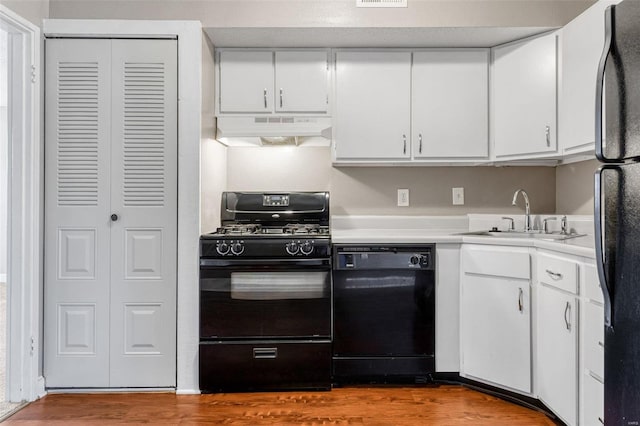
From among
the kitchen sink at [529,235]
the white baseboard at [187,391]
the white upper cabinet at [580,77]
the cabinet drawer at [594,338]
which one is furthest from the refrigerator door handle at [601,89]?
the white baseboard at [187,391]

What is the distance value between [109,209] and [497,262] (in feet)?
7.16

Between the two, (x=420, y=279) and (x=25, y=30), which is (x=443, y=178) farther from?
(x=25, y=30)

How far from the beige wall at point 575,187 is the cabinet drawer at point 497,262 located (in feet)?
2.35

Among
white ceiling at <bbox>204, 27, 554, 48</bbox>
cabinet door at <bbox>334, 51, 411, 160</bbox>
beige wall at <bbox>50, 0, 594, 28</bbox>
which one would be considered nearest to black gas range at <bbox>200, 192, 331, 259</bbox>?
cabinet door at <bbox>334, 51, 411, 160</bbox>

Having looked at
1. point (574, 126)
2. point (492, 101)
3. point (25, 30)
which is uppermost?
point (25, 30)

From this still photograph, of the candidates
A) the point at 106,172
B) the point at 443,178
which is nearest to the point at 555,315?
the point at 443,178

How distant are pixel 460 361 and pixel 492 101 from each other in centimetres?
163

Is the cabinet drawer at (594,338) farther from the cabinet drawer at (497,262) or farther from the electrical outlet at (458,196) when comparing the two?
the electrical outlet at (458,196)

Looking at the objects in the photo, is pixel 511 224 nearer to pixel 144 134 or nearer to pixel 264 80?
pixel 264 80

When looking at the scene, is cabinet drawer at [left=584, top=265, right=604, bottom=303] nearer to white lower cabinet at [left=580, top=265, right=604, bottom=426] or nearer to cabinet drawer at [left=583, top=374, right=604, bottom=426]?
white lower cabinet at [left=580, top=265, right=604, bottom=426]

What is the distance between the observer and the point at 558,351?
2.09m

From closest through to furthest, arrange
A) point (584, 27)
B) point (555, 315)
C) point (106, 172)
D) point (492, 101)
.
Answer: point (555, 315) → point (584, 27) → point (106, 172) → point (492, 101)

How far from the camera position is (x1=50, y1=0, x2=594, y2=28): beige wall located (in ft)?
8.47

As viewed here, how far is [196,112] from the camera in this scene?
2547 mm
